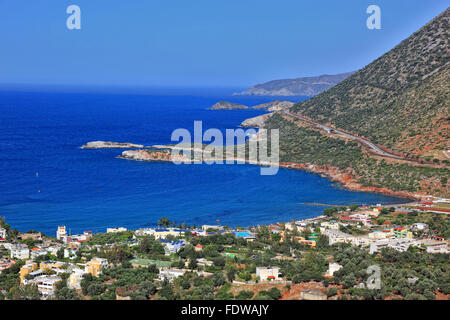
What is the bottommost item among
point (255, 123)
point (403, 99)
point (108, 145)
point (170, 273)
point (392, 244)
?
point (170, 273)

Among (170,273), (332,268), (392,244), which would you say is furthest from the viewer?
(392,244)

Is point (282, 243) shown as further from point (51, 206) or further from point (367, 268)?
point (51, 206)

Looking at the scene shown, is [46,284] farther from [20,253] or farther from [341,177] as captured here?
[341,177]

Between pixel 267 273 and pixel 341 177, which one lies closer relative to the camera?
pixel 267 273

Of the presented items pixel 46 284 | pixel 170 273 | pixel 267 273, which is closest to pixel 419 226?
pixel 267 273

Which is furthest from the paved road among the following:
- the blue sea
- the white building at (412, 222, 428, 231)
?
the white building at (412, 222, 428, 231)

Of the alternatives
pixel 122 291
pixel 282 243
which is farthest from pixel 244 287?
pixel 282 243

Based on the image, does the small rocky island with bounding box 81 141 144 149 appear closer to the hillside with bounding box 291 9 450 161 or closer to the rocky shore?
the rocky shore
